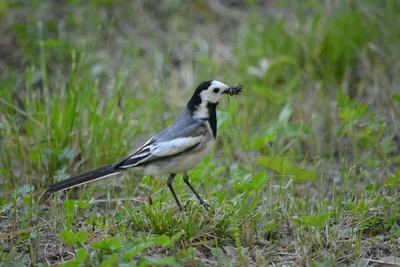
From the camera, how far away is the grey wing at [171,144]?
149 inches

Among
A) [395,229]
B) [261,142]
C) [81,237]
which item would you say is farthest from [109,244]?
[261,142]

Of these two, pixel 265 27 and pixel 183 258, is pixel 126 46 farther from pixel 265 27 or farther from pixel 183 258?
pixel 183 258

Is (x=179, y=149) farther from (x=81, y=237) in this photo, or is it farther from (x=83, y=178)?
(x=81, y=237)

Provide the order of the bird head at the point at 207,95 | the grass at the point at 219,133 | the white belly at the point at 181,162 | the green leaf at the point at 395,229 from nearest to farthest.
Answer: the grass at the point at 219,133 < the green leaf at the point at 395,229 < the white belly at the point at 181,162 < the bird head at the point at 207,95

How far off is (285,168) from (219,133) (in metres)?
1.16

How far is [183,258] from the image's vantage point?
3.29m

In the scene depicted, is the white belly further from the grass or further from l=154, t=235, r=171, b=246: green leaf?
l=154, t=235, r=171, b=246: green leaf

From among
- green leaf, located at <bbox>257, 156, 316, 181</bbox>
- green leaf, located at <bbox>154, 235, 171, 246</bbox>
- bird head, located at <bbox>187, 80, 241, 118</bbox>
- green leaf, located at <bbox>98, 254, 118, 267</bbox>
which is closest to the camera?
green leaf, located at <bbox>98, 254, 118, 267</bbox>

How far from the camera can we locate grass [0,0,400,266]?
3508mm

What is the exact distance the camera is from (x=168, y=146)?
12.5 feet

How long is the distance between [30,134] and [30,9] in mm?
2799

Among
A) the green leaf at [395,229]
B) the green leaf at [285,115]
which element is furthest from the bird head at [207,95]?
the green leaf at [395,229]

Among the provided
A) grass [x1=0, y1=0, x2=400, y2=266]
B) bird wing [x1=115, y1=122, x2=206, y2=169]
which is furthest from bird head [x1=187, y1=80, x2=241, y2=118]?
grass [x1=0, y1=0, x2=400, y2=266]

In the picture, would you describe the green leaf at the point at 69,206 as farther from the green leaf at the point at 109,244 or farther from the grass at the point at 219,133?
the green leaf at the point at 109,244
